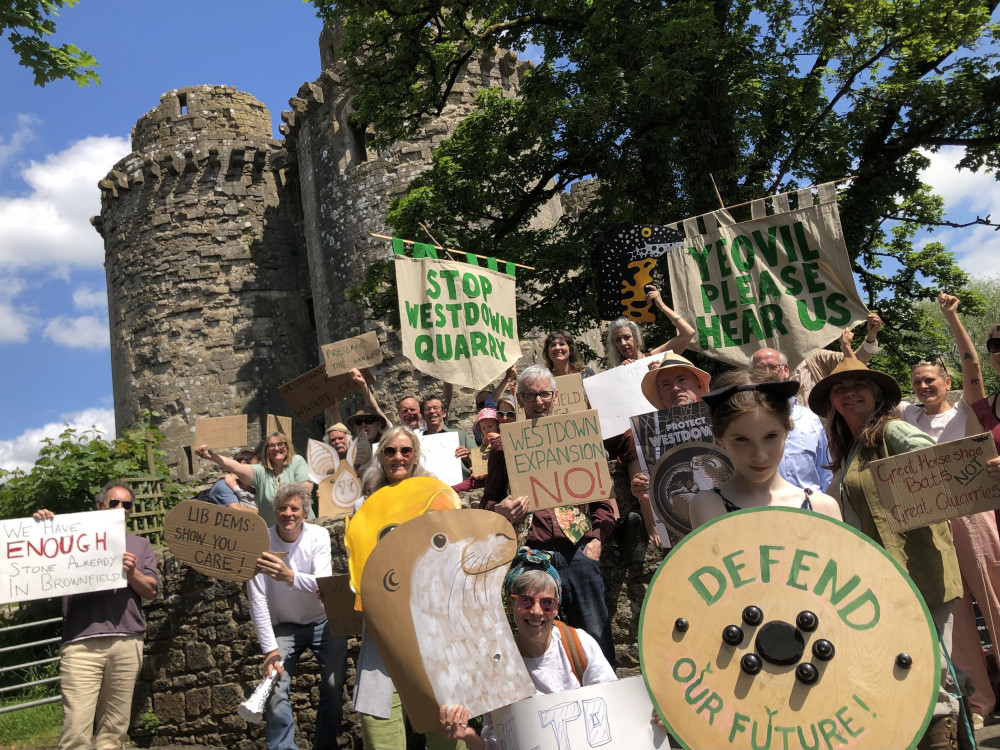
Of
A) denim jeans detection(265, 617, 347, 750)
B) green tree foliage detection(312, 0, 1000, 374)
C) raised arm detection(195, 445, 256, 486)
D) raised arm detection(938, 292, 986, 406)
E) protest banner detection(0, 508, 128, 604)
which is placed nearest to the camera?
raised arm detection(938, 292, 986, 406)

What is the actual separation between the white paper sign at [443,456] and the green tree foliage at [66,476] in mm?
6845

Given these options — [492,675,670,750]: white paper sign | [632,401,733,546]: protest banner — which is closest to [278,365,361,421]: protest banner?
[632,401,733,546]: protest banner

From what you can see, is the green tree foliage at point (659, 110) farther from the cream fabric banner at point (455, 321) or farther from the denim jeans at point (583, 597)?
the denim jeans at point (583, 597)

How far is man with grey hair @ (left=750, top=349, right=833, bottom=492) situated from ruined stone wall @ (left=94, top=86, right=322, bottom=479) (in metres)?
17.7

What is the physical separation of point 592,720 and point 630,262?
490 cm

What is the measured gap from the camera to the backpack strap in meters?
3.43

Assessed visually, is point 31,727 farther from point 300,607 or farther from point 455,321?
point 455,321

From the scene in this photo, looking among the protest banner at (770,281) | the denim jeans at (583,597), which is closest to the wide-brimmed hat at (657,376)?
the denim jeans at (583,597)

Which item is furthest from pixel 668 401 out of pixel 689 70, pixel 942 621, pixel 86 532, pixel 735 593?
pixel 689 70

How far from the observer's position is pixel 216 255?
22.0 meters

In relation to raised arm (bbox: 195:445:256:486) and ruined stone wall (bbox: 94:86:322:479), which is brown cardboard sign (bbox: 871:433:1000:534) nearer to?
raised arm (bbox: 195:445:256:486)

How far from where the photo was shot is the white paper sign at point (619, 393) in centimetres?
561

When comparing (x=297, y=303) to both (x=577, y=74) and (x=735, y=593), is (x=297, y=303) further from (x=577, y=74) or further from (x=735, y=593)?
(x=735, y=593)

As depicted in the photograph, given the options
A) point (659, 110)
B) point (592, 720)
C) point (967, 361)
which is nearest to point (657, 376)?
point (967, 361)
